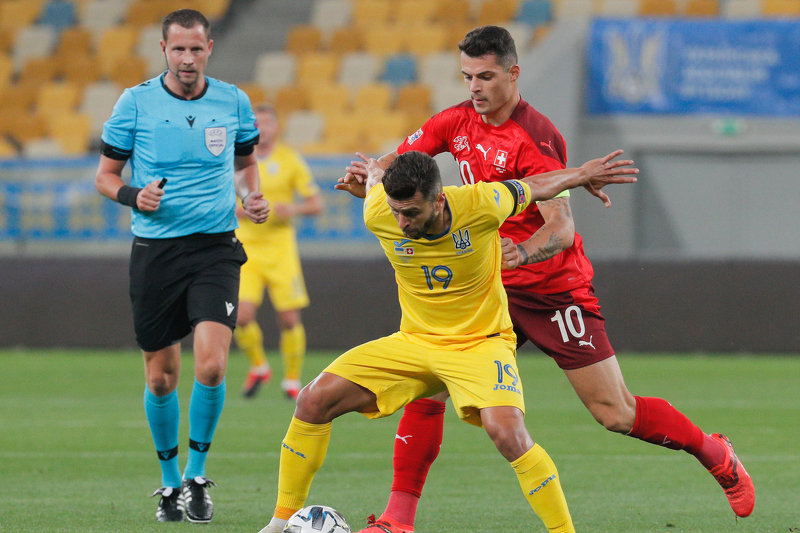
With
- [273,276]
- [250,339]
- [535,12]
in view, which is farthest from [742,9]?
[250,339]

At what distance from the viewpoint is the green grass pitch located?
5121mm

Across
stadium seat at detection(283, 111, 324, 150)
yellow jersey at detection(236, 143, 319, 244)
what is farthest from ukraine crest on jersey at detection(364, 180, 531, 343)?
stadium seat at detection(283, 111, 324, 150)

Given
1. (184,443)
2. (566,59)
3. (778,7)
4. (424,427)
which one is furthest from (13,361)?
(778,7)

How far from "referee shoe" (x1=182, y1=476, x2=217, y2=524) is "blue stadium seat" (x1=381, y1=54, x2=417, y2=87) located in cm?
1216

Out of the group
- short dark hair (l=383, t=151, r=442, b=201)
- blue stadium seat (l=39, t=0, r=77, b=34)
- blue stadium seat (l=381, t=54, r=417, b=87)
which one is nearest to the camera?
short dark hair (l=383, t=151, r=442, b=201)

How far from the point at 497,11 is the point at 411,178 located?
13613 mm

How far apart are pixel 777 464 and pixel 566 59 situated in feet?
32.2

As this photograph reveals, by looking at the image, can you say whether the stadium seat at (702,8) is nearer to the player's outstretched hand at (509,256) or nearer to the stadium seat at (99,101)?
the stadium seat at (99,101)

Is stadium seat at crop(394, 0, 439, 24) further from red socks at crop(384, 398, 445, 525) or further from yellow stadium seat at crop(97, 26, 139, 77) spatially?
red socks at crop(384, 398, 445, 525)

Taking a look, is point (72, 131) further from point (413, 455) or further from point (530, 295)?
point (413, 455)

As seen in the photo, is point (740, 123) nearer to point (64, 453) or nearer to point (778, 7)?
point (778, 7)

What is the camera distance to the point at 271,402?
9602mm

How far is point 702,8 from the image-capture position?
1659cm

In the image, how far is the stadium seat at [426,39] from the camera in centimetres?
1714
